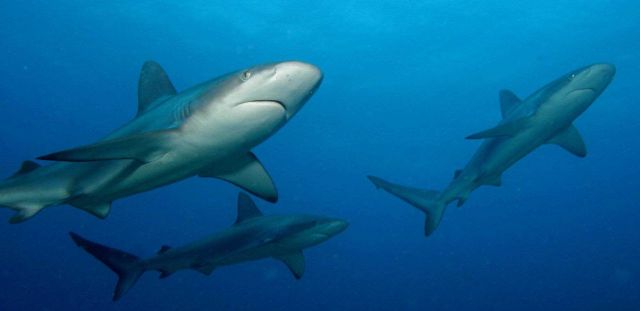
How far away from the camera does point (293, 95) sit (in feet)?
10.3

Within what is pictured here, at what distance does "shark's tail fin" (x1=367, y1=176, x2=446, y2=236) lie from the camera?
8703mm

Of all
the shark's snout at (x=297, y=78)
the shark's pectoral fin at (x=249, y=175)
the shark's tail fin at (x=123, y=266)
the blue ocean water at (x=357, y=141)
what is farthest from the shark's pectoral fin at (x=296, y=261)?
the blue ocean water at (x=357, y=141)

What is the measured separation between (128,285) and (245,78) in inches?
234

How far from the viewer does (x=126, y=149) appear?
11.8 feet

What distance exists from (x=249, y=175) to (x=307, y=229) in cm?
318

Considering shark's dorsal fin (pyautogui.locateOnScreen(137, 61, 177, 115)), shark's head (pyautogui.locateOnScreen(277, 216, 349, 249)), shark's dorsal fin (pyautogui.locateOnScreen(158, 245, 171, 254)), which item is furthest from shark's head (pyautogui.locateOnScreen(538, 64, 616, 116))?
shark's dorsal fin (pyautogui.locateOnScreen(158, 245, 171, 254))

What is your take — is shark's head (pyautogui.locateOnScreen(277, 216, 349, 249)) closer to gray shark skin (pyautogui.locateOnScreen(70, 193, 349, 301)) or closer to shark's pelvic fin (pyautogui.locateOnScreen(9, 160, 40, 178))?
gray shark skin (pyautogui.locateOnScreen(70, 193, 349, 301))

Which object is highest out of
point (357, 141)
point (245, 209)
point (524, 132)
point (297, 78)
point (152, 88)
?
point (297, 78)

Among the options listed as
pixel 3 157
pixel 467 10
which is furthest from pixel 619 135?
pixel 3 157

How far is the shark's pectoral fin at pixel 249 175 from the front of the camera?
511 cm

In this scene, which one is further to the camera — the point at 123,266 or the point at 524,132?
the point at 123,266

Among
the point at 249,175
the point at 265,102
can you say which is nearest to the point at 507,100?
the point at 249,175

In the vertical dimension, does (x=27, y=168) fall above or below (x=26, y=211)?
above

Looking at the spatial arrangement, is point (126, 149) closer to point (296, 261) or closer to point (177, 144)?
point (177, 144)
